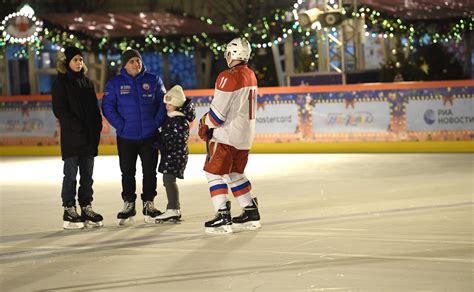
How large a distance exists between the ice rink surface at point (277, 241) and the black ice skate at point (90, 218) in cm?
11

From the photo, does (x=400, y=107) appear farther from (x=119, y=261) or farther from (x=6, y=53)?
(x=6, y=53)

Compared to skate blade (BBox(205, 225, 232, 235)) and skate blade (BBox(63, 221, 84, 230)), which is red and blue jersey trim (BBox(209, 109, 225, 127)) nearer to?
skate blade (BBox(205, 225, 232, 235))

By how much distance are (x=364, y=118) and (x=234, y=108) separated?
8.57 m

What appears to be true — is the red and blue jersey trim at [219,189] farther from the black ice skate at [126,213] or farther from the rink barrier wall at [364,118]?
the rink barrier wall at [364,118]

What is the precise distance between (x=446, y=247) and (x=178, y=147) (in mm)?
2708

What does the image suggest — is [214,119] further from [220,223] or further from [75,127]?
[75,127]

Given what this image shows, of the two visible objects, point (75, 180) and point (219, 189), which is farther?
point (75, 180)

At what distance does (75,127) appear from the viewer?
895 cm

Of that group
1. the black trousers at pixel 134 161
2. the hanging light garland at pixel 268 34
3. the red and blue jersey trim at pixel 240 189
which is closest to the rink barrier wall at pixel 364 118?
the hanging light garland at pixel 268 34

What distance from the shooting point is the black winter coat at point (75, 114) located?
895 cm

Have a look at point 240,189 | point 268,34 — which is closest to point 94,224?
point 240,189

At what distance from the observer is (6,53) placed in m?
27.0

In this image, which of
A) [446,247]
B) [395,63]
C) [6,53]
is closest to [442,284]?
[446,247]

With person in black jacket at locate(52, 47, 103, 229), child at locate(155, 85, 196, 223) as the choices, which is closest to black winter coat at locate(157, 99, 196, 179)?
child at locate(155, 85, 196, 223)
